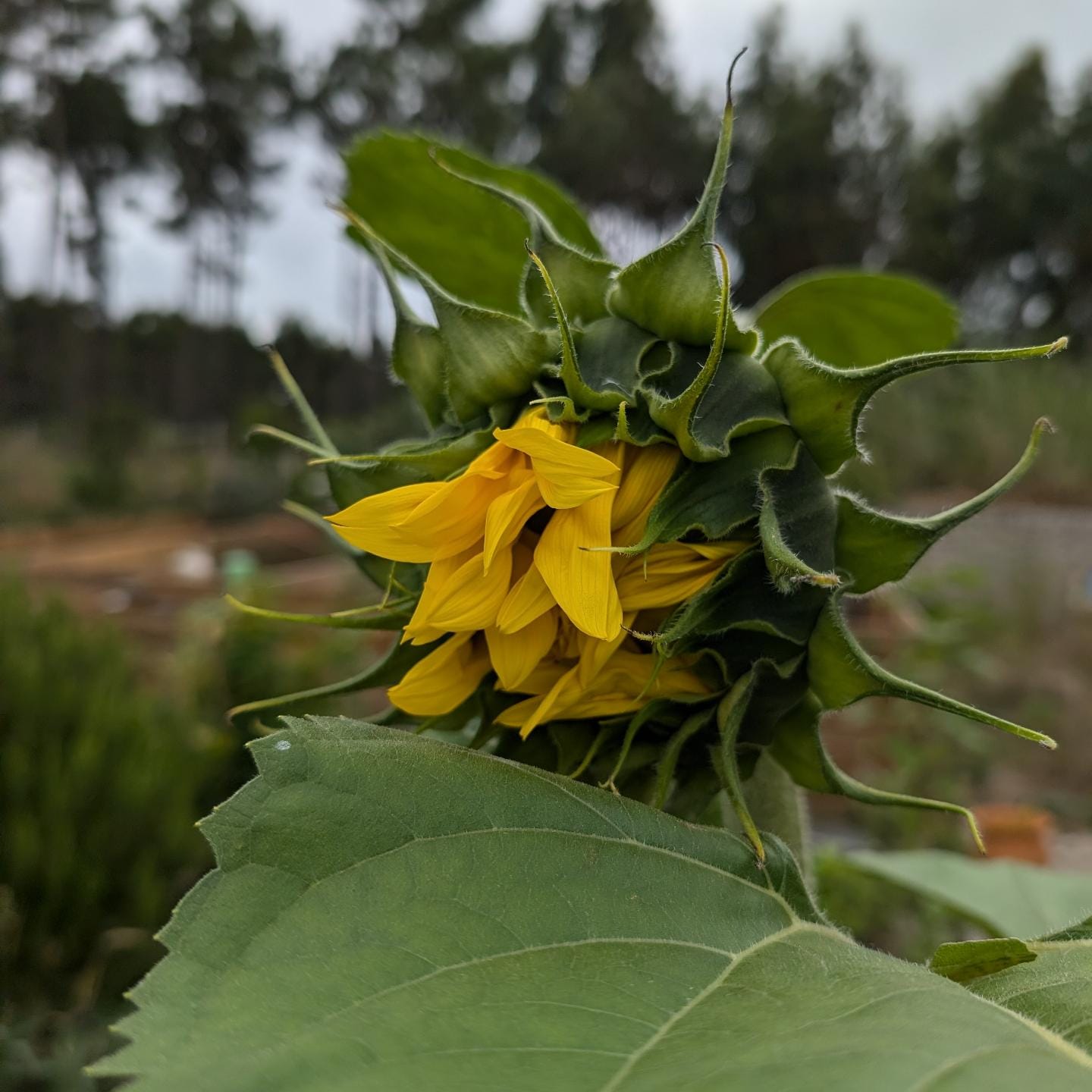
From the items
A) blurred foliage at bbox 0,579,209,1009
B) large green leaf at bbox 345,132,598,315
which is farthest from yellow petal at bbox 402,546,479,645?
blurred foliage at bbox 0,579,209,1009

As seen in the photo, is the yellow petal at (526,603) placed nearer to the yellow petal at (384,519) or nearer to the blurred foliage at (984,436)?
the yellow petal at (384,519)

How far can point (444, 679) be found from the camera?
0.36 meters

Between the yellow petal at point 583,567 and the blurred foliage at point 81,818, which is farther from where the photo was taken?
the blurred foliage at point 81,818

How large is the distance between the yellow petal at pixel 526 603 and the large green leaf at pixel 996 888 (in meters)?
0.55

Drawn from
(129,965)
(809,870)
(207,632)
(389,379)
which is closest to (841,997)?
(809,870)

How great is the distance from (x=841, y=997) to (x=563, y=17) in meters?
12.9

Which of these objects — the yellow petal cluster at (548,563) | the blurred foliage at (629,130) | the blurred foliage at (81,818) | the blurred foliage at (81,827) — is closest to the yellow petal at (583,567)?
the yellow petal cluster at (548,563)

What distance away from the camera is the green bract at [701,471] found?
34 cm

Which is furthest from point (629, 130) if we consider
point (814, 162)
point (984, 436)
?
point (984, 436)

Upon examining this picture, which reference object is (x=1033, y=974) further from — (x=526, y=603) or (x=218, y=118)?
(x=218, y=118)

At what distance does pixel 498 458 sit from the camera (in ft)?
1.10

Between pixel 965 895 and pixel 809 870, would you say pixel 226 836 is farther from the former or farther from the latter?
pixel 965 895

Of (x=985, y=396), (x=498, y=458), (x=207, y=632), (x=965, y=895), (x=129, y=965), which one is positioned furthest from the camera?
(x=985, y=396)

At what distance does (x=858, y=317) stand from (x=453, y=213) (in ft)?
0.73
